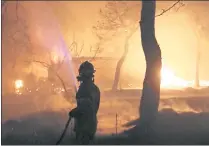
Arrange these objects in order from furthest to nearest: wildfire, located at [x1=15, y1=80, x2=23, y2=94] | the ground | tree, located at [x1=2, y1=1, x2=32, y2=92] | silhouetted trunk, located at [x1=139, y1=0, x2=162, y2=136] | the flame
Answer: the flame → wildfire, located at [x1=15, y1=80, x2=23, y2=94] → tree, located at [x1=2, y1=1, x2=32, y2=92] → silhouetted trunk, located at [x1=139, y1=0, x2=162, y2=136] → the ground

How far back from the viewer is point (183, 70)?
140 ft

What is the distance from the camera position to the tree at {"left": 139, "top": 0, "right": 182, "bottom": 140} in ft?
35.4

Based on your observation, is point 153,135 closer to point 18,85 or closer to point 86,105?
point 86,105

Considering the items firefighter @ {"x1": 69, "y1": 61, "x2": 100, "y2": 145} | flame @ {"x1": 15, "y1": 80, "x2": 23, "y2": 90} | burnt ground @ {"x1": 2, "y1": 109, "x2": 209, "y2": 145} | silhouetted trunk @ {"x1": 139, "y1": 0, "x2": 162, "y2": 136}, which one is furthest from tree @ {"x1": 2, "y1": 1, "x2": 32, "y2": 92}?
firefighter @ {"x1": 69, "y1": 61, "x2": 100, "y2": 145}

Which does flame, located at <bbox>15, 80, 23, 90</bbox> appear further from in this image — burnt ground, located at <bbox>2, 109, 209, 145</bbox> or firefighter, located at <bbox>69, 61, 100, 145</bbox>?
firefighter, located at <bbox>69, 61, 100, 145</bbox>

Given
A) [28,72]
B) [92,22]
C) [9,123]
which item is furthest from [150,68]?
[92,22]

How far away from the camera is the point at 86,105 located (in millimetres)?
6516

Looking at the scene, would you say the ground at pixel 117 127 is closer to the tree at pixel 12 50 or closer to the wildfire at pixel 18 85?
the wildfire at pixel 18 85

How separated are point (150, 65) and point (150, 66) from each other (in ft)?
0.10

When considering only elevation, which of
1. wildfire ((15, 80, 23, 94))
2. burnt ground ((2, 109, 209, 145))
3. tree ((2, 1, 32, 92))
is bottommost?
burnt ground ((2, 109, 209, 145))

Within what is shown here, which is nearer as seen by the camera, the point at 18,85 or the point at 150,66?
the point at 150,66

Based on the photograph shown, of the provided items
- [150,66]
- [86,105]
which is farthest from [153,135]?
[86,105]

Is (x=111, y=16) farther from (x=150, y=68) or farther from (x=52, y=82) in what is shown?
(x=150, y=68)

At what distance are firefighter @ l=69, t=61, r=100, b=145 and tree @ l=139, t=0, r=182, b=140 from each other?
4.25m
